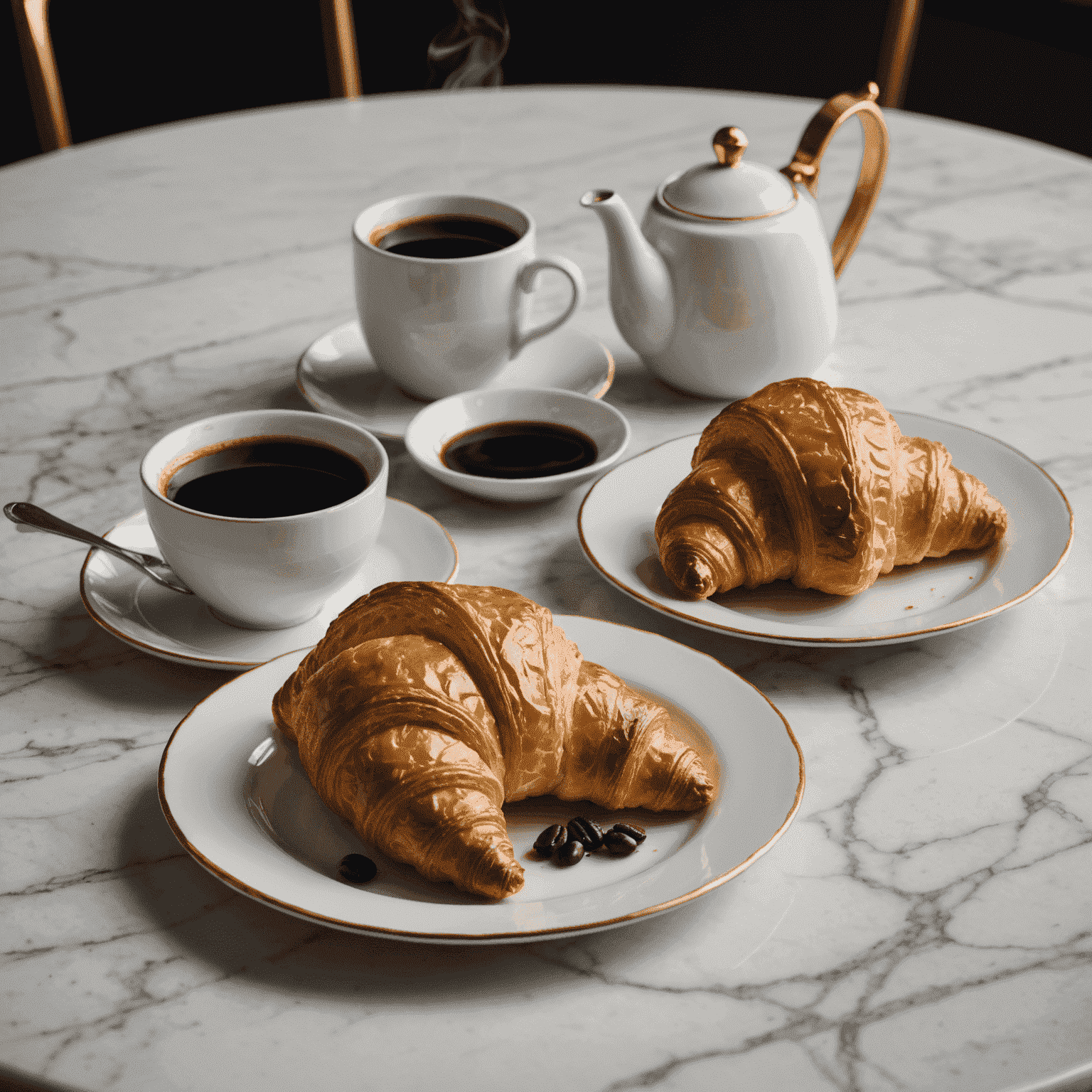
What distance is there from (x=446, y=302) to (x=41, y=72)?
1142mm

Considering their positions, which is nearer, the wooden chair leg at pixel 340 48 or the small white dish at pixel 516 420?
the small white dish at pixel 516 420

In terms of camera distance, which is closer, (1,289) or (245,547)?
(245,547)

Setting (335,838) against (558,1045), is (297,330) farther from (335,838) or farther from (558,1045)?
(558,1045)

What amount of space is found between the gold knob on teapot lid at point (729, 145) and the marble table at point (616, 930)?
253 millimetres

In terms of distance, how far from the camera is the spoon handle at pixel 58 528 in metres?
1.02

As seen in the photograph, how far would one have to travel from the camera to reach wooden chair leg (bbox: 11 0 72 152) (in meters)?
1.95

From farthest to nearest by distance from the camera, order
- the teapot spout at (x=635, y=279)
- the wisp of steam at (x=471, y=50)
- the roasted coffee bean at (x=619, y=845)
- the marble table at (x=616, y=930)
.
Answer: the wisp of steam at (x=471, y=50)
the teapot spout at (x=635, y=279)
the roasted coffee bean at (x=619, y=845)
the marble table at (x=616, y=930)

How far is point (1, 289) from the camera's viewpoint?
1.56 m

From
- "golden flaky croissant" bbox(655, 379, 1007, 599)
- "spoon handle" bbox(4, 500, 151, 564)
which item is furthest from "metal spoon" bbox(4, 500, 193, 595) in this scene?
"golden flaky croissant" bbox(655, 379, 1007, 599)

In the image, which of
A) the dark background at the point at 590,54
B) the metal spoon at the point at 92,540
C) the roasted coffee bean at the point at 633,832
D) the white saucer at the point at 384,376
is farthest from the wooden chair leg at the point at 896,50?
the roasted coffee bean at the point at 633,832

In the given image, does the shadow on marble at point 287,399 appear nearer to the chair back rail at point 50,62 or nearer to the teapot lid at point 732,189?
the teapot lid at point 732,189

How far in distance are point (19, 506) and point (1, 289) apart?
639mm

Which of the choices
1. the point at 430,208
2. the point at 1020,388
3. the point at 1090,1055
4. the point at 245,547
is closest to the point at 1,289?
the point at 430,208

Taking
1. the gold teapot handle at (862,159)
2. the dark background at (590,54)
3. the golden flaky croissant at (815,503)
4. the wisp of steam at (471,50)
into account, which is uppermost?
the gold teapot handle at (862,159)
